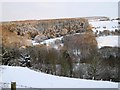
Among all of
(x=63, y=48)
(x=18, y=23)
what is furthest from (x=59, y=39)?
(x=18, y=23)

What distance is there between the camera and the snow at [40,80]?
3.88 meters

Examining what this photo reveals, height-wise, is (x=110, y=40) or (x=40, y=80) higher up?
(x=110, y=40)

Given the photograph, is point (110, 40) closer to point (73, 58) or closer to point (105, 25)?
point (105, 25)

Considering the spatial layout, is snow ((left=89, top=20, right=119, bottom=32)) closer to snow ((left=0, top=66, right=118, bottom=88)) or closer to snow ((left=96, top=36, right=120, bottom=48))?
snow ((left=96, top=36, right=120, bottom=48))

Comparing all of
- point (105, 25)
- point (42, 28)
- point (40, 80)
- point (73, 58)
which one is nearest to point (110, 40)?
point (105, 25)

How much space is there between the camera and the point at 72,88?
393cm

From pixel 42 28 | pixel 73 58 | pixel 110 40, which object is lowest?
pixel 73 58

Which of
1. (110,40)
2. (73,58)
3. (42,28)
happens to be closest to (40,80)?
(73,58)

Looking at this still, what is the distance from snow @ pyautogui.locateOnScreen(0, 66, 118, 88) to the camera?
388cm

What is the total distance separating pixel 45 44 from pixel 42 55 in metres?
0.17

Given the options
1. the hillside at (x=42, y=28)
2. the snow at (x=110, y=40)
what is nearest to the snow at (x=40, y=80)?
the hillside at (x=42, y=28)

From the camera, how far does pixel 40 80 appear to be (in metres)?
3.96

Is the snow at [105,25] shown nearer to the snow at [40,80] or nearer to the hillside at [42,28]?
the hillside at [42,28]

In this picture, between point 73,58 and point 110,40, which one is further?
point 73,58
